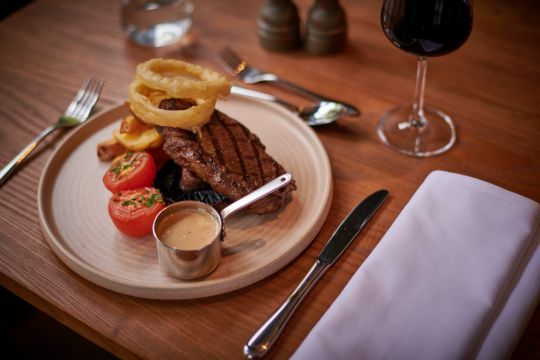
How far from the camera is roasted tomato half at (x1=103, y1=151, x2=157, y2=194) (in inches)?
71.4

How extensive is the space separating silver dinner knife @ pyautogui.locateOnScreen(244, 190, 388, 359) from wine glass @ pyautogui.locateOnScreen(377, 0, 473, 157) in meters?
0.34

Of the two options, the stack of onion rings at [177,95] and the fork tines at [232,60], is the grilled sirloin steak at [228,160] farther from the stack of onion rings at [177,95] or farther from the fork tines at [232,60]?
the fork tines at [232,60]

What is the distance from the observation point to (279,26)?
2.50 m

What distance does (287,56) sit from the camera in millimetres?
2559

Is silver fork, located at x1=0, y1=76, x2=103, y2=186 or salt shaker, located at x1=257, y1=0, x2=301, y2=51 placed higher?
salt shaker, located at x1=257, y1=0, x2=301, y2=51

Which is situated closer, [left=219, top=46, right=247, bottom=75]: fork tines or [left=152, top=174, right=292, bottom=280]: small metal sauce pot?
[left=152, top=174, right=292, bottom=280]: small metal sauce pot

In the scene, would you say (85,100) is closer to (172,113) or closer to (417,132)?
(172,113)

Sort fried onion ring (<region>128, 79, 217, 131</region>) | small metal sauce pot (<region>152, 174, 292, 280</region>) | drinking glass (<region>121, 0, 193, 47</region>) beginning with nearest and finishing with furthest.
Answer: small metal sauce pot (<region>152, 174, 292, 280</region>) → fried onion ring (<region>128, 79, 217, 131</region>) → drinking glass (<region>121, 0, 193, 47</region>)

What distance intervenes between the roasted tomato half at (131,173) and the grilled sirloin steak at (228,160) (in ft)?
0.31

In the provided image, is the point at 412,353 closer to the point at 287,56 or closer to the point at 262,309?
the point at 262,309

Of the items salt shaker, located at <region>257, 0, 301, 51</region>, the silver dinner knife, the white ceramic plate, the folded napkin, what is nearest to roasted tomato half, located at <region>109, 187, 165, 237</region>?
the white ceramic plate

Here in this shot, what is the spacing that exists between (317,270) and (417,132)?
0.80 metres

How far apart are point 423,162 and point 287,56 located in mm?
907

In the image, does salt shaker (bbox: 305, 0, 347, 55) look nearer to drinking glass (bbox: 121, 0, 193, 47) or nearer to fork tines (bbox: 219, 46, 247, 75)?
fork tines (bbox: 219, 46, 247, 75)
